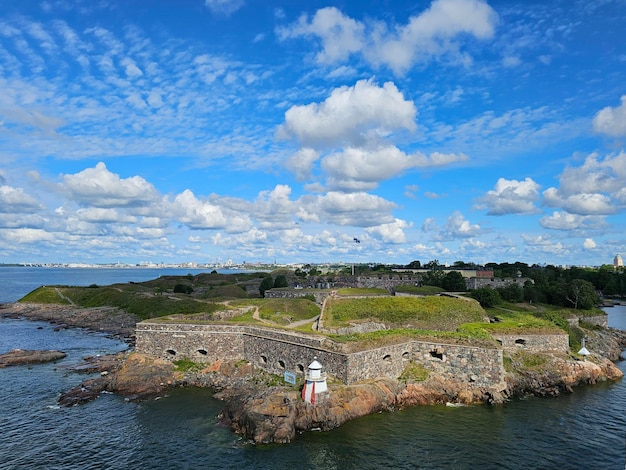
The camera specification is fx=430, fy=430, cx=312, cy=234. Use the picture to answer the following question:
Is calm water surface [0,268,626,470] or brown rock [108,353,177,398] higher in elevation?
brown rock [108,353,177,398]

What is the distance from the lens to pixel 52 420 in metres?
26.1

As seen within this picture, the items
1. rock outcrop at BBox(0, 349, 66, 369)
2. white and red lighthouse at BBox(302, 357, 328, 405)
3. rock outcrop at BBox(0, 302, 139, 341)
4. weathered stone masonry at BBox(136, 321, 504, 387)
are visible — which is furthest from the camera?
rock outcrop at BBox(0, 302, 139, 341)

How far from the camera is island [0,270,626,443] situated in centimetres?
2592

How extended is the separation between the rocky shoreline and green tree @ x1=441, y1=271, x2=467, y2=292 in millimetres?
31078

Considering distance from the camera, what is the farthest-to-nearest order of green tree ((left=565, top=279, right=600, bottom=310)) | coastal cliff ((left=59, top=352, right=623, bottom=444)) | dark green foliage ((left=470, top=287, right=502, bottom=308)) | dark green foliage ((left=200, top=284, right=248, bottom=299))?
dark green foliage ((left=200, top=284, right=248, bottom=299)) < green tree ((left=565, top=279, right=600, bottom=310)) < dark green foliage ((left=470, top=287, right=502, bottom=308)) < coastal cliff ((left=59, top=352, right=623, bottom=444))

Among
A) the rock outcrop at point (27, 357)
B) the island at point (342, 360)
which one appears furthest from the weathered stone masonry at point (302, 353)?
the rock outcrop at point (27, 357)

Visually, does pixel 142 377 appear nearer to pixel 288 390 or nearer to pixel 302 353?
pixel 288 390

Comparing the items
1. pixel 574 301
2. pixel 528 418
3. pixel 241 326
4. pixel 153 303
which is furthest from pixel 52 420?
pixel 574 301

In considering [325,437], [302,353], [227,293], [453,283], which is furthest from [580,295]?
[227,293]

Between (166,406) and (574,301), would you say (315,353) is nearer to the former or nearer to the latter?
(166,406)

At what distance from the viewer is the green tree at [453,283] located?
67875 mm

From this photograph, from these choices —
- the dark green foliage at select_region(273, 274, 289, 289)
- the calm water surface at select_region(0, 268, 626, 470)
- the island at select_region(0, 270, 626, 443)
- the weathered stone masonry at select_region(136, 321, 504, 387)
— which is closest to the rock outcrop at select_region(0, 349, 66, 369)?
the island at select_region(0, 270, 626, 443)

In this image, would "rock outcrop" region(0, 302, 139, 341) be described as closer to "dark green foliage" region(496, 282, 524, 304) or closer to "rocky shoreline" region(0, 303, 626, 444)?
"rocky shoreline" region(0, 303, 626, 444)

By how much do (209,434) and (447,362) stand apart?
1696 cm
